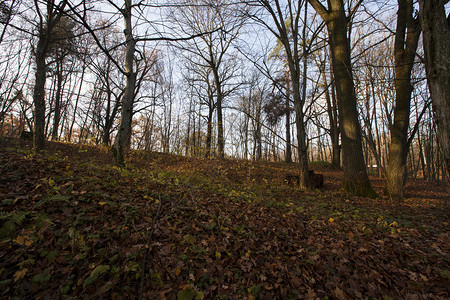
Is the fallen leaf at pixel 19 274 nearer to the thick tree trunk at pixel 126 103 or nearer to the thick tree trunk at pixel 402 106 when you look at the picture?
the thick tree trunk at pixel 126 103

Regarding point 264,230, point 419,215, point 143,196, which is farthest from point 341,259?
point 419,215

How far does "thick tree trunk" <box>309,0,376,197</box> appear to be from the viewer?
612 cm

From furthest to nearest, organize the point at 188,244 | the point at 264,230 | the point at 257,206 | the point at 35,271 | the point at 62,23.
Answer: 1. the point at 62,23
2. the point at 257,206
3. the point at 264,230
4. the point at 188,244
5. the point at 35,271

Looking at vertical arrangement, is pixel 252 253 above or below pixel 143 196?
below

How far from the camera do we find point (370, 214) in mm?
4207

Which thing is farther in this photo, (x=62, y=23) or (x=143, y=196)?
(x=62, y=23)

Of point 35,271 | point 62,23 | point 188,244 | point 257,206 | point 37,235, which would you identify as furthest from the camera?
point 62,23

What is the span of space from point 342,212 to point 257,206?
6.63ft

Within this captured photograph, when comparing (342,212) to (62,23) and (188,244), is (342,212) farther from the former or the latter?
(62,23)

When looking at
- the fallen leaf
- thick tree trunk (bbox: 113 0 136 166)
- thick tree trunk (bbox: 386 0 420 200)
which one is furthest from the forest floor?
thick tree trunk (bbox: 386 0 420 200)

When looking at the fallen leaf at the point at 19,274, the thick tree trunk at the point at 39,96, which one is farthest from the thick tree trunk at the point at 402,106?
the thick tree trunk at the point at 39,96

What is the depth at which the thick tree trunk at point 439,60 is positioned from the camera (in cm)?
261

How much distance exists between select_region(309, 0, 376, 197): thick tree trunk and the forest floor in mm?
2290

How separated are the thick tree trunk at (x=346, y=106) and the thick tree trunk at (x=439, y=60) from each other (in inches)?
141
